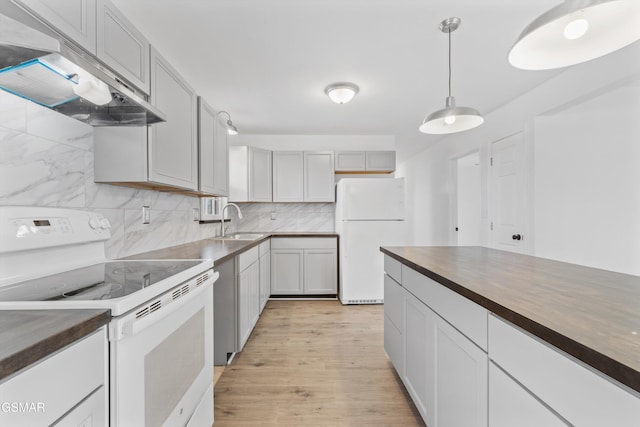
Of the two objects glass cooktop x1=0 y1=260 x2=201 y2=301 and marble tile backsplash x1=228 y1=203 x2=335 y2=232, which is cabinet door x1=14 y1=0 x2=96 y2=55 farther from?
marble tile backsplash x1=228 y1=203 x2=335 y2=232

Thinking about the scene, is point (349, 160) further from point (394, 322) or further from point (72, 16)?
point (72, 16)

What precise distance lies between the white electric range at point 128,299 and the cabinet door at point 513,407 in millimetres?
1047

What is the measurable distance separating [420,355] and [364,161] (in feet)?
10.2

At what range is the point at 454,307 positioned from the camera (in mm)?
1085

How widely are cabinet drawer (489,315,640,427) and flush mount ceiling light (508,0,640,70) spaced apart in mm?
952

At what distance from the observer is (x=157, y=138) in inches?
63.6

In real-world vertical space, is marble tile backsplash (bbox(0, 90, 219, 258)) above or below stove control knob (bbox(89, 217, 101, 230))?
above

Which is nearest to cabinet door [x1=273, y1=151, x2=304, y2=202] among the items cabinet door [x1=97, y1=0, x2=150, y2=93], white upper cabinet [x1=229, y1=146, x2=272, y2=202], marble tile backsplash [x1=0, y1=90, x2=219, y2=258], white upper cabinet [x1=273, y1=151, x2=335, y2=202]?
white upper cabinet [x1=273, y1=151, x2=335, y2=202]

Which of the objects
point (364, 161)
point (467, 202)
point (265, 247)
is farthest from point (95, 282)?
point (467, 202)

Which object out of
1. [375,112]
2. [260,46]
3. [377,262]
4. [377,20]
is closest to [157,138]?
[260,46]

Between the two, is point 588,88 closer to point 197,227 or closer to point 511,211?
point 511,211

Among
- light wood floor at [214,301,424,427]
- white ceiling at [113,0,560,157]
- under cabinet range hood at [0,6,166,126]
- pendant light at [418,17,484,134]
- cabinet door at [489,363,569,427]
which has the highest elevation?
white ceiling at [113,0,560,157]

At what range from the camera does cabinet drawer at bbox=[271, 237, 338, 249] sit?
3.80 metres

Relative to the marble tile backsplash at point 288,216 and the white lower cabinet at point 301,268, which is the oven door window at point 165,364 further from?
the marble tile backsplash at point 288,216
